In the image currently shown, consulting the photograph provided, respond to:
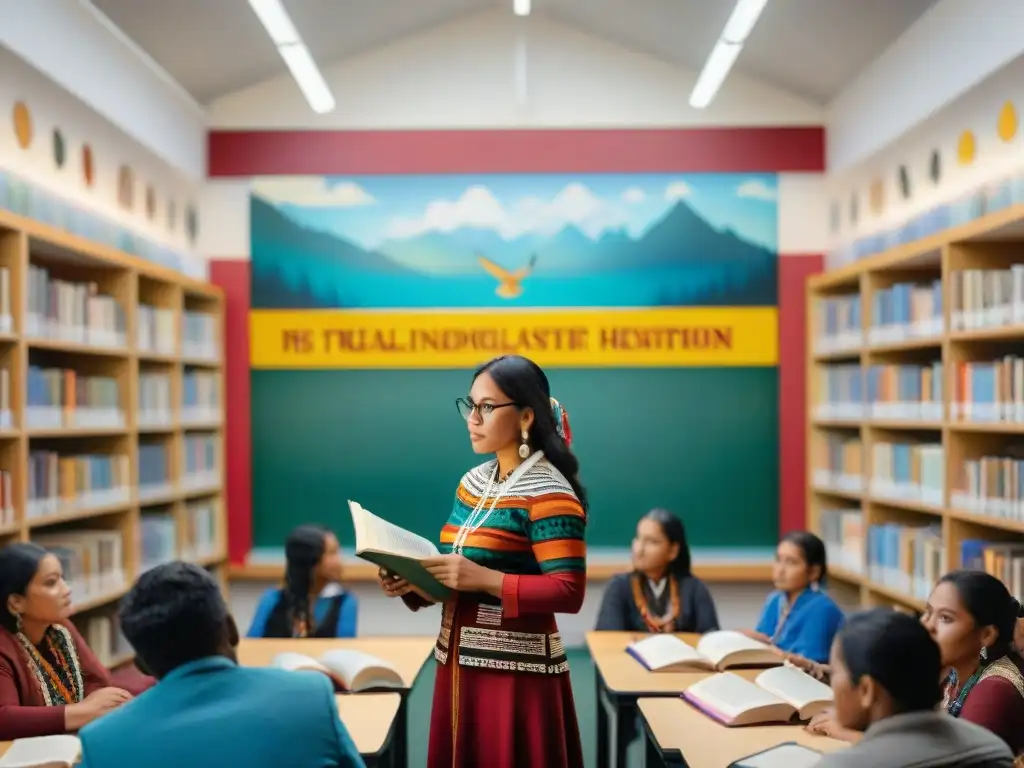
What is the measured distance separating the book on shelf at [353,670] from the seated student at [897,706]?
63.8 inches

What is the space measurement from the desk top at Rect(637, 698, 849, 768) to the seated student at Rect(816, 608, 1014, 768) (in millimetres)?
728

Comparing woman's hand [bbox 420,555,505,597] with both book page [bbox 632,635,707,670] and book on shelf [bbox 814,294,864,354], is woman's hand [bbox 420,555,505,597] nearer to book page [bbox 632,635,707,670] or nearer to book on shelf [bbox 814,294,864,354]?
book page [bbox 632,635,707,670]

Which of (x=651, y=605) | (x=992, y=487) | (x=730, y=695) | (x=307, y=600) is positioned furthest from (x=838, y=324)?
(x=730, y=695)

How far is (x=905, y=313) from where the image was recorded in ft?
16.6

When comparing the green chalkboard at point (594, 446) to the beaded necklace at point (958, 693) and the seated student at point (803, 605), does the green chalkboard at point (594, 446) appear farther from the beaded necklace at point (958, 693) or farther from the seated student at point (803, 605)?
the beaded necklace at point (958, 693)

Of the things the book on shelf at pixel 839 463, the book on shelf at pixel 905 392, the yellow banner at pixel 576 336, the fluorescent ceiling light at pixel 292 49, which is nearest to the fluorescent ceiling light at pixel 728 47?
the yellow banner at pixel 576 336

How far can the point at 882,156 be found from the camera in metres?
5.99

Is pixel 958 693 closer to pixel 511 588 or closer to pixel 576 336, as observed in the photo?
pixel 511 588

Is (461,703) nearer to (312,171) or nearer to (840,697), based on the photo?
(840,697)

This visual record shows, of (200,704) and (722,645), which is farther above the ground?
(200,704)

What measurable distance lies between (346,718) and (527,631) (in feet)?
2.27

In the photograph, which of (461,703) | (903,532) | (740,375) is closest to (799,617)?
(903,532)

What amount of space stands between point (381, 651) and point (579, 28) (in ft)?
14.4

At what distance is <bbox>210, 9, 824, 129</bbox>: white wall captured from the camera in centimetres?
646
